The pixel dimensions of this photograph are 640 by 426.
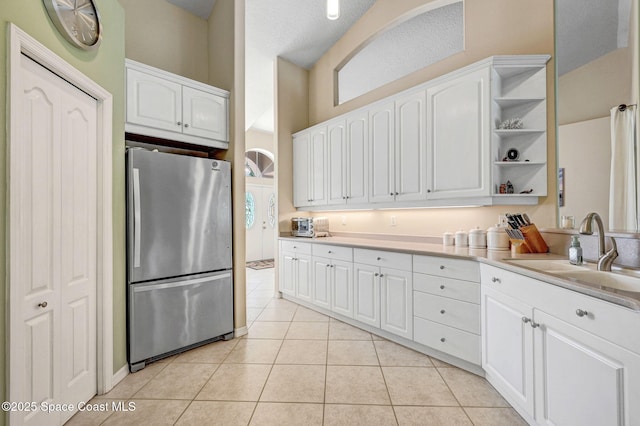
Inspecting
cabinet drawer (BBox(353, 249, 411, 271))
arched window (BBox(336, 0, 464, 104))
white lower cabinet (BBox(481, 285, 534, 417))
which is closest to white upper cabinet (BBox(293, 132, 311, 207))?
arched window (BBox(336, 0, 464, 104))

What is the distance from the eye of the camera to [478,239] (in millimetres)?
2455

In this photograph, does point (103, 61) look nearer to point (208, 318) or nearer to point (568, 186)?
point (208, 318)

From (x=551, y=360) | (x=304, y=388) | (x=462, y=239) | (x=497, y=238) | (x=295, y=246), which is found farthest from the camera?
(x=295, y=246)

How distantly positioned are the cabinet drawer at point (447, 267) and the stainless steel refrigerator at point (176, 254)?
1.88 metres

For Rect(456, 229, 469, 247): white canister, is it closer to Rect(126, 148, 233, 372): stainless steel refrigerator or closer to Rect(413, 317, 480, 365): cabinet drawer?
Rect(413, 317, 480, 365): cabinet drawer

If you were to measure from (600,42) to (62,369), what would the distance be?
409 cm

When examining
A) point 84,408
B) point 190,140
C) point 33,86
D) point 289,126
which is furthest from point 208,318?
point 289,126

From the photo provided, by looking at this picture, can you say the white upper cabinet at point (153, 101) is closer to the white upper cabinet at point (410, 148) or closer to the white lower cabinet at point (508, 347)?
the white upper cabinet at point (410, 148)

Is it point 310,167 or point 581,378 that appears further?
point 310,167

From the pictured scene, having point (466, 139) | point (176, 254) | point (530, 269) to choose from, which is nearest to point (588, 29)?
point (466, 139)

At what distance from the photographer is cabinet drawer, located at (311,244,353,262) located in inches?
119

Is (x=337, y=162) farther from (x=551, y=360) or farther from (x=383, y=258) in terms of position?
(x=551, y=360)

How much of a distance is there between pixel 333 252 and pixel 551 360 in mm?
2119

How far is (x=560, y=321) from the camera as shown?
1309 millimetres
